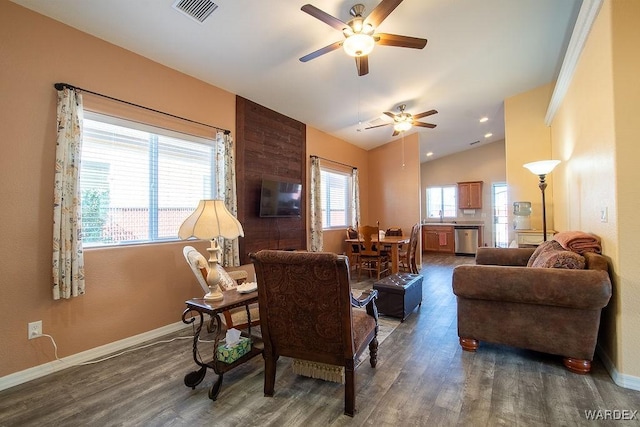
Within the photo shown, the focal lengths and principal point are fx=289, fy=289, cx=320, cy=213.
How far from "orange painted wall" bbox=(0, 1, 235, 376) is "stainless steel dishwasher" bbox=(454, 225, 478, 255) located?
821 centimetres

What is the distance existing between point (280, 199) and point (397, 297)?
2.30m

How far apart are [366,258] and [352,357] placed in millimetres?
3949

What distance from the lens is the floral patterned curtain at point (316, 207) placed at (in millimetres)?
5433

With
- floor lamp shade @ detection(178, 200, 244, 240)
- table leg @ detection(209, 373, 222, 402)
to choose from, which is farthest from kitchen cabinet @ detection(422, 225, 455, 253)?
table leg @ detection(209, 373, 222, 402)

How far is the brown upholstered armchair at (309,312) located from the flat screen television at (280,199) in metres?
2.50

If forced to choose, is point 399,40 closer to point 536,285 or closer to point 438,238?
point 536,285

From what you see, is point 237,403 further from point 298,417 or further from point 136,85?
point 136,85

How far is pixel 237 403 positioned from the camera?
1.94 meters

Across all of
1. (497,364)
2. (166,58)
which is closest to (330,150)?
(166,58)

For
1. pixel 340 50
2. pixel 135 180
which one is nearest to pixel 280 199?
pixel 135 180

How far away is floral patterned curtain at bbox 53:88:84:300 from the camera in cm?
239

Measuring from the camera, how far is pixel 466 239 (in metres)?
8.62

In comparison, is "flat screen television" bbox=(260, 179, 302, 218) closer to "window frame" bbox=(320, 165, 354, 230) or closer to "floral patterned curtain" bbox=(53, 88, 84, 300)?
"window frame" bbox=(320, 165, 354, 230)

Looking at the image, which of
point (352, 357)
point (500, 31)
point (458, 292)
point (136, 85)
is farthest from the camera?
point (500, 31)
